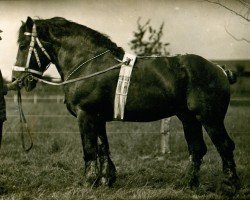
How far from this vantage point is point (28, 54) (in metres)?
6.07

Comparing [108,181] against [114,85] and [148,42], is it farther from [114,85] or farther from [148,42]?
[148,42]

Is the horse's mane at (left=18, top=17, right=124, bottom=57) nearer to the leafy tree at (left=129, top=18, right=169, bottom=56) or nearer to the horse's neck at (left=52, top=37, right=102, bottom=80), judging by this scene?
the horse's neck at (left=52, top=37, right=102, bottom=80)

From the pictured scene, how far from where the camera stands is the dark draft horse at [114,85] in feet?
18.9

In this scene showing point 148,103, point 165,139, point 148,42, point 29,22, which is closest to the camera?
point 148,103

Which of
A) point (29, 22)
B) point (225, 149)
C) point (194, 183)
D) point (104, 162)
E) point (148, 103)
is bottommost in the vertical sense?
point (194, 183)

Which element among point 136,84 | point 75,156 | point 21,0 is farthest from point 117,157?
point 21,0

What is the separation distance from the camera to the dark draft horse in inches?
227

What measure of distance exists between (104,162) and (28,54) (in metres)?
1.97

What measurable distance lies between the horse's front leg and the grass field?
21 cm

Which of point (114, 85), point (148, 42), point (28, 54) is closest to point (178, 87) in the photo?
point (114, 85)

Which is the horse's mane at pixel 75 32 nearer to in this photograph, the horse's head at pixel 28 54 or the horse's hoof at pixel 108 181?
the horse's head at pixel 28 54

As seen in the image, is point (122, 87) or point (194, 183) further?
point (194, 183)

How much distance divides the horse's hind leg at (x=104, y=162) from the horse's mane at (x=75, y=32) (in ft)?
3.74

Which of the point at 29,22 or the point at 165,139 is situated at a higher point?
the point at 29,22
